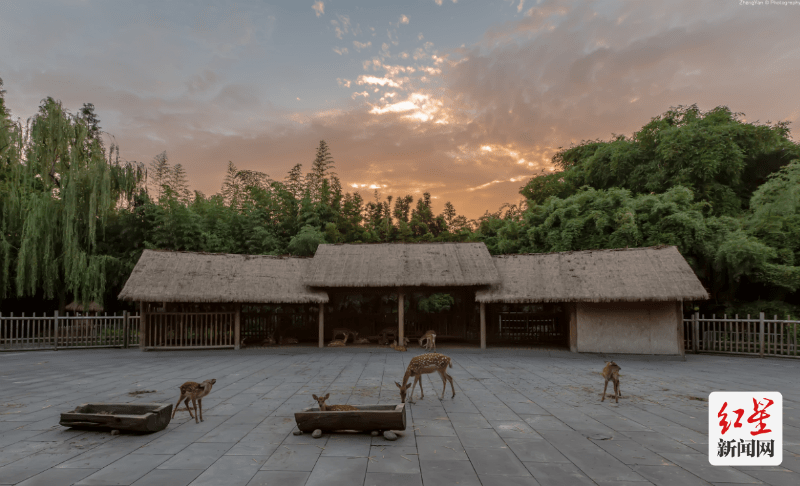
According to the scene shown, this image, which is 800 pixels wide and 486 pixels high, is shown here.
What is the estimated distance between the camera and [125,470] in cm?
434

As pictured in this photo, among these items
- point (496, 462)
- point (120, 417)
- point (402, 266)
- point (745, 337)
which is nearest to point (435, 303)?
point (402, 266)

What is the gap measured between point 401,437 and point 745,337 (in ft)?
53.0

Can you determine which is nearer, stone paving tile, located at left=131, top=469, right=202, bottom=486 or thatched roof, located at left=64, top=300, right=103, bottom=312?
stone paving tile, located at left=131, top=469, right=202, bottom=486

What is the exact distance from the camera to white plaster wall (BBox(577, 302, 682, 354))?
14.6m

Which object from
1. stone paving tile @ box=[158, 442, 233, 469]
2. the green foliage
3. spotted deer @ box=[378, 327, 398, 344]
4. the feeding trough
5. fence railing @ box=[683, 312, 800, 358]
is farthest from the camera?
the green foliage

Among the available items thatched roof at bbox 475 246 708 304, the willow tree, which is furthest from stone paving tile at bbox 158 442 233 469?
the willow tree

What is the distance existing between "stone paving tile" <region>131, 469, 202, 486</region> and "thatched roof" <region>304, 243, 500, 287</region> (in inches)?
469

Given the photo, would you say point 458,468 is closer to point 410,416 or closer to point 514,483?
point 514,483

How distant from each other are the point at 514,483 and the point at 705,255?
58.1ft

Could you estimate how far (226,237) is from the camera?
83.4 feet

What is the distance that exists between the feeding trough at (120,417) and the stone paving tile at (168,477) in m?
1.35

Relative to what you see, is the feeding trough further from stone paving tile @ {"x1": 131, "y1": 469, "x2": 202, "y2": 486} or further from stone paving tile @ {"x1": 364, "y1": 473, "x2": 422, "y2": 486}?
stone paving tile @ {"x1": 364, "y1": 473, "x2": 422, "y2": 486}

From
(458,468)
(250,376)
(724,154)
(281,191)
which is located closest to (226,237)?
(281,191)

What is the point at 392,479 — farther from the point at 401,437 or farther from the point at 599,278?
the point at 599,278
